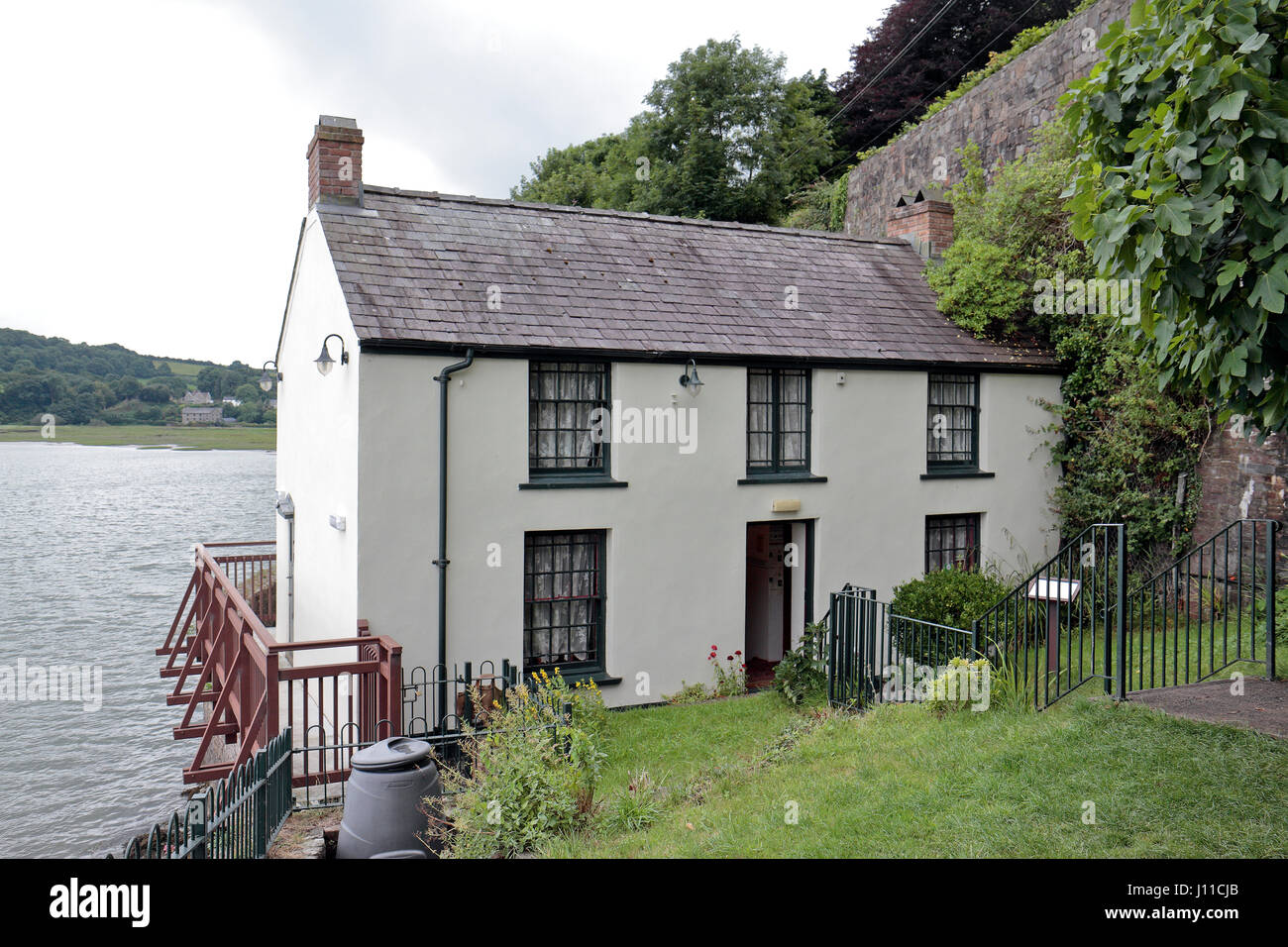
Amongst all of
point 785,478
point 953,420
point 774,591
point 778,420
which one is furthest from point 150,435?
point 953,420

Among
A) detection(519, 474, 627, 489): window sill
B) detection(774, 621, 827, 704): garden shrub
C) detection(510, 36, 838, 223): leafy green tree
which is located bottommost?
detection(774, 621, 827, 704): garden shrub

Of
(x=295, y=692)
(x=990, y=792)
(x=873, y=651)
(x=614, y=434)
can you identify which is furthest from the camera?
(x=295, y=692)

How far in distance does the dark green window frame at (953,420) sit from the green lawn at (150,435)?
2469 inches

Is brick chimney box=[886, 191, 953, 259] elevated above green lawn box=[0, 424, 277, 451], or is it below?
above

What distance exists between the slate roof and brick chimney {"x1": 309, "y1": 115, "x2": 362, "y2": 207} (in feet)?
0.82

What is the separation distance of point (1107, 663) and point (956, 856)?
3.59 metres

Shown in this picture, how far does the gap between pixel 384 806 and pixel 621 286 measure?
912 cm

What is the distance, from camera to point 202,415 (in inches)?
2916

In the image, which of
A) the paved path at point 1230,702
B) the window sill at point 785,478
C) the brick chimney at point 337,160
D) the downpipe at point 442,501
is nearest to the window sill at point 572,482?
the downpipe at point 442,501

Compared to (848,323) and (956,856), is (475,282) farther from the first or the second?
(956,856)

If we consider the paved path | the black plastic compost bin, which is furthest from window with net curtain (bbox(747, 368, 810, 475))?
the black plastic compost bin

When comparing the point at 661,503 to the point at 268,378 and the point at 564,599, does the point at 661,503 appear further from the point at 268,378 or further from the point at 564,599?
the point at 268,378

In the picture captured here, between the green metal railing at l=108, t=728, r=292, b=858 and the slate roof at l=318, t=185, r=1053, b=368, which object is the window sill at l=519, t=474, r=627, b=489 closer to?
the slate roof at l=318, t=185, r=1053, b=368

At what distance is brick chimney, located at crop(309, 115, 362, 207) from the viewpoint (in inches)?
545
